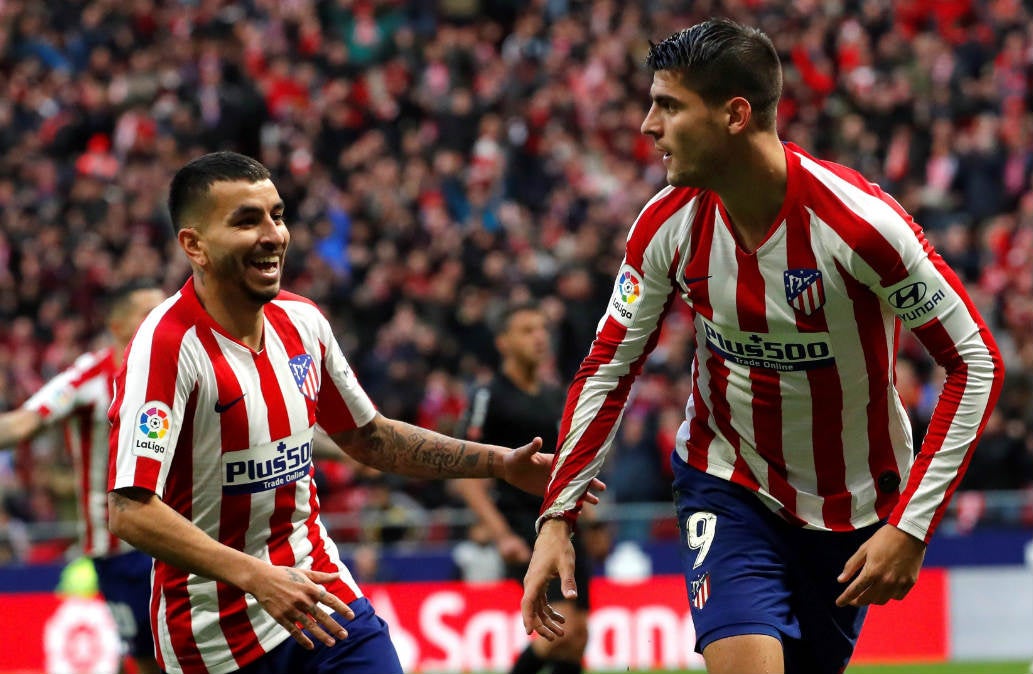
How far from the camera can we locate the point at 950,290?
4.61 meters

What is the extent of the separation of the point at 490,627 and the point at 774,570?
8.28 metres

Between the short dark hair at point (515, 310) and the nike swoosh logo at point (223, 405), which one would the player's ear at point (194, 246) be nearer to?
the nike swoosh logo at point (223, 405)

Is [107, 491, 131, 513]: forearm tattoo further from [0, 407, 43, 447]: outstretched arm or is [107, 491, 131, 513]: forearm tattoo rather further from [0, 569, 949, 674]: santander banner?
[0, 569, 949, 674]: santander banner

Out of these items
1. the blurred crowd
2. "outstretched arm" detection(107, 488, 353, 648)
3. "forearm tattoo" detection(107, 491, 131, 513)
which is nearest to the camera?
"outstretched arm" detection(107, 488, 353, 648)

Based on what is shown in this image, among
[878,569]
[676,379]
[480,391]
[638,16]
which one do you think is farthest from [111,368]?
[638,16]

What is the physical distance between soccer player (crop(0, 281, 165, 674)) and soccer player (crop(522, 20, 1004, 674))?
11.3 feet

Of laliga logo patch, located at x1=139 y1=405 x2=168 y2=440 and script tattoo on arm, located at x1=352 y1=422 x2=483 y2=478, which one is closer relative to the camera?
A: laliga logo patch, located at x1=139 y1=405 x2=168 y2=440

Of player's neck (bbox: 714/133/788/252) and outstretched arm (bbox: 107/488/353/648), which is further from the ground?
player's neck (bbox: 714/133/788/252)

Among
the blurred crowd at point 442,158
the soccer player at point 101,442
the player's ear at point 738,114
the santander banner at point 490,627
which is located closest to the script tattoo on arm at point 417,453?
the player's ear at point 738,114

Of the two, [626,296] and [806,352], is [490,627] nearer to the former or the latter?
[626,296]

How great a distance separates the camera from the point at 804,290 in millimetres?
4762

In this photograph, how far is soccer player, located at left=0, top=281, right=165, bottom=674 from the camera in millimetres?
7773

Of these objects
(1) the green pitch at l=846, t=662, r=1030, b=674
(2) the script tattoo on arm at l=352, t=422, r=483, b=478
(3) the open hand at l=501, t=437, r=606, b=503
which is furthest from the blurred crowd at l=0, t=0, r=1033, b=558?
(3) the open hand at l=501, t=437, r=606, b=503

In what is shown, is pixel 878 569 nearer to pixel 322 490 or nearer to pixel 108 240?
pixel 322 490
